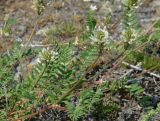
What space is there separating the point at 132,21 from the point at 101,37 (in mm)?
562

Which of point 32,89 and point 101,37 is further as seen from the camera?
point 32,89

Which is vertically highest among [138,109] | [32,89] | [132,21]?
[132,21]

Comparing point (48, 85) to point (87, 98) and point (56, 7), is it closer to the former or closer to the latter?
point (87, 98)

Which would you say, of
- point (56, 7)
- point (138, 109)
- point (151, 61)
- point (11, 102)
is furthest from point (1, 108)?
point (56, 7)

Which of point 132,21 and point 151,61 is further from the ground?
point 132,21

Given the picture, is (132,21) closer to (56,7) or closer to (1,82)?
(1,82)

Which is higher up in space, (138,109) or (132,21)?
(132,21)

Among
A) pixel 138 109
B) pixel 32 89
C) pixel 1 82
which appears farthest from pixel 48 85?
pixel 138 109

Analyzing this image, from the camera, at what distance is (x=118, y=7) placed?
4430 mm

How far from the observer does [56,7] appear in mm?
4500

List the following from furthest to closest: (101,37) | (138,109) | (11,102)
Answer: (138,109)
(11,102)
(101,37)

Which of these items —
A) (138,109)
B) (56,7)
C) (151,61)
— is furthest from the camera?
(56,7)

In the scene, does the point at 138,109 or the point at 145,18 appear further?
the point at 145,18

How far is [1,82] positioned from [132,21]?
0.92 m
